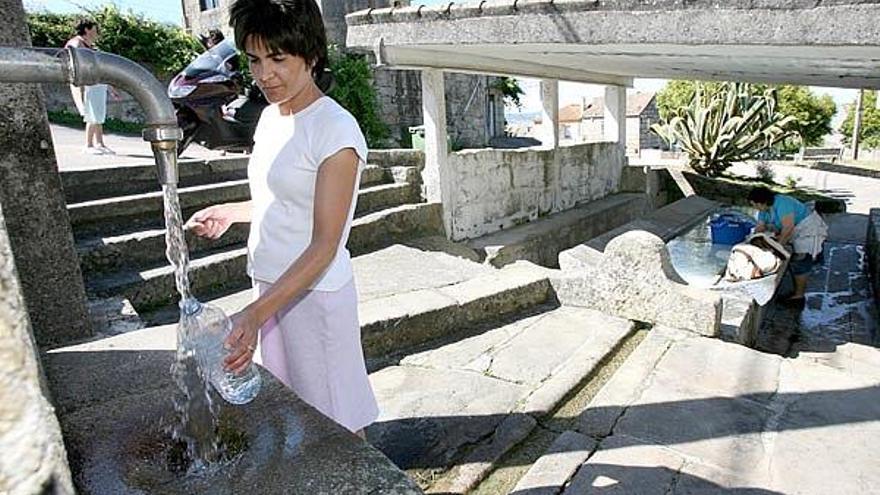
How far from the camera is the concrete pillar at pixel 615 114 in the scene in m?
9.51

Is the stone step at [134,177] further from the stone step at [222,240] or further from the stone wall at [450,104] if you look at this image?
the stone wall at [450,104]

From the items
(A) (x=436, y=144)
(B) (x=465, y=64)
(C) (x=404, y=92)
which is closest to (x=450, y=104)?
(C) (x=404, y=92)

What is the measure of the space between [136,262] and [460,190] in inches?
136

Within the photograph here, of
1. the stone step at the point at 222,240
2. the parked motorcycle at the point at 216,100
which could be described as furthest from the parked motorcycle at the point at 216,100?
the stone step at the point at 222,240

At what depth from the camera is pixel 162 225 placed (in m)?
4.42

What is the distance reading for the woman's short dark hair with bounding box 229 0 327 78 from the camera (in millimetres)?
1443

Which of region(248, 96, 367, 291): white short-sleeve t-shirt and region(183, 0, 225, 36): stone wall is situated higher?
region(183, 0, 225, 36): stone wall

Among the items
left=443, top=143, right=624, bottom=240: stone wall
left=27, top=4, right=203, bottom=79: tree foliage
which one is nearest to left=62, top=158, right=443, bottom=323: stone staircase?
left=443, top=143, right=624, bottom=240: stone wall

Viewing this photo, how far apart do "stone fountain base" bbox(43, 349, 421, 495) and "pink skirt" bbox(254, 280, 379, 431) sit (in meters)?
0.13

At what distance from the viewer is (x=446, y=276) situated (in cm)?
460

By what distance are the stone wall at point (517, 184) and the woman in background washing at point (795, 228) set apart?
2.66m

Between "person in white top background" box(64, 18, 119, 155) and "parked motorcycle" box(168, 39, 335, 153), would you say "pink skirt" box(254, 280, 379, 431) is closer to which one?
"parked motorcycle" box(168, 39, 335, 153)

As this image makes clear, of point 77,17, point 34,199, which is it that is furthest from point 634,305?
point 77,17

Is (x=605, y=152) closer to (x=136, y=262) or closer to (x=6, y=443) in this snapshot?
(x=136, y=262)
